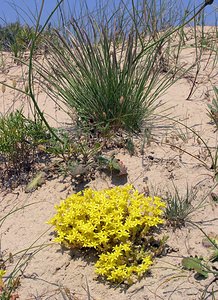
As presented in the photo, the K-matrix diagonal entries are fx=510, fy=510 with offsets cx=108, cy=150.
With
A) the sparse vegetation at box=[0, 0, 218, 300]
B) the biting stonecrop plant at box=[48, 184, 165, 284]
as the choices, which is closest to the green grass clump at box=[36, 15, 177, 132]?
the sparse vegetation at box=[0, 0, 218, 300]

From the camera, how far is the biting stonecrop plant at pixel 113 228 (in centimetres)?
250

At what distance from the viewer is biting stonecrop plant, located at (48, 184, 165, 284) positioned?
2.50 m

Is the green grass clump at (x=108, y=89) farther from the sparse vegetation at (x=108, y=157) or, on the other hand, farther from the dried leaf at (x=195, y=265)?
the dried leaf at (x=195, y=265)

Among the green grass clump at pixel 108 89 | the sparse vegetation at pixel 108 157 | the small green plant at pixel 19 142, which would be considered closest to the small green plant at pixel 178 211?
the sparse vegetation at pixel 108 157

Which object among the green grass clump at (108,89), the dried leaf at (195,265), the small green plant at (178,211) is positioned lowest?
the dried leaf at (195,265)

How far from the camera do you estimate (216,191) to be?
302 cm

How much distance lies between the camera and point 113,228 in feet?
8.64

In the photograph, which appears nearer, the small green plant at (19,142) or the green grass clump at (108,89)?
the small green plant at (19,142)

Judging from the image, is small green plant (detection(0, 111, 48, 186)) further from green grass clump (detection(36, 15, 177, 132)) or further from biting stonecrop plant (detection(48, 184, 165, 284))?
biting stonecrop plant (detection(48, 184, 165, 284))

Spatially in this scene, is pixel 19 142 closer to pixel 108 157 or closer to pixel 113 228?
pixel 108 157

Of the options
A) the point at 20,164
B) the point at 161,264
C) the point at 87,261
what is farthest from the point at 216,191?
the point at 20,164

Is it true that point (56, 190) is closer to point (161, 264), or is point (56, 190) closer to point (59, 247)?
point (59, 247)

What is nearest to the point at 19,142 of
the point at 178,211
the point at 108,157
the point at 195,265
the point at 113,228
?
the point at 108,157

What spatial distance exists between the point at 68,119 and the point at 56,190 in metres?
0.98
